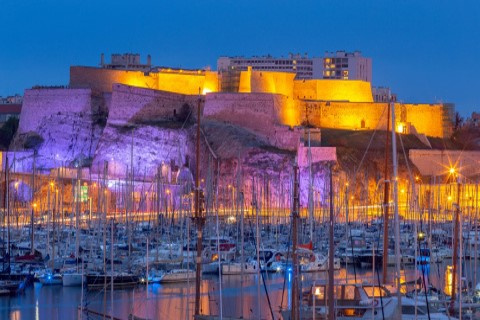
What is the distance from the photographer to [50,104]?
208 feet

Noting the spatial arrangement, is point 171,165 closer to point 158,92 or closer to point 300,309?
point 158,92

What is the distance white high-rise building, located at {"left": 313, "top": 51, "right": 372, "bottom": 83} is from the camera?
101 metres

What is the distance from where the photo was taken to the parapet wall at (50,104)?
62.3 m

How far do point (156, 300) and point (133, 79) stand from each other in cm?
3458

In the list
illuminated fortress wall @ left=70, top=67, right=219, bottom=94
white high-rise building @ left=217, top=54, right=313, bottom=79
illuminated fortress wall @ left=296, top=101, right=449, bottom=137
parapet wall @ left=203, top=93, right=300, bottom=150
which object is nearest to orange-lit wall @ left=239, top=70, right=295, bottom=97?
illuminated fortress wall @ left=296, top=101, right=449, bottom=137

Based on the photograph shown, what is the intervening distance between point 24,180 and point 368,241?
19.5m

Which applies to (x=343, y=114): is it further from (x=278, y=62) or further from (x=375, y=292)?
(x=375, y=292)

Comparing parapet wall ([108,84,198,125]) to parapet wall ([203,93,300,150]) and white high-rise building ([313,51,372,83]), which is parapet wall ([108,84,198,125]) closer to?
parapet wall ([203,93,300,150])

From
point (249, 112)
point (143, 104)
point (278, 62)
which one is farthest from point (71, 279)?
point (278, 62)

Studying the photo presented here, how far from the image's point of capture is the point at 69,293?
33.4 meters

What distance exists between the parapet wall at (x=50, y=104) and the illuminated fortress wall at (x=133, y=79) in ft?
5.81

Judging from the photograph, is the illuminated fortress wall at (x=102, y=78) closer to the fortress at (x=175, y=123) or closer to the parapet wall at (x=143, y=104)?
the fortress at (x=175, y=123)

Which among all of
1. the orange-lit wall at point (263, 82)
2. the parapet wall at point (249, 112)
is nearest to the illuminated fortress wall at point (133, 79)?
the orange-lit wall at point (263, 82)

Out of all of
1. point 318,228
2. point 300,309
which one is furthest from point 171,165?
point 300,309
